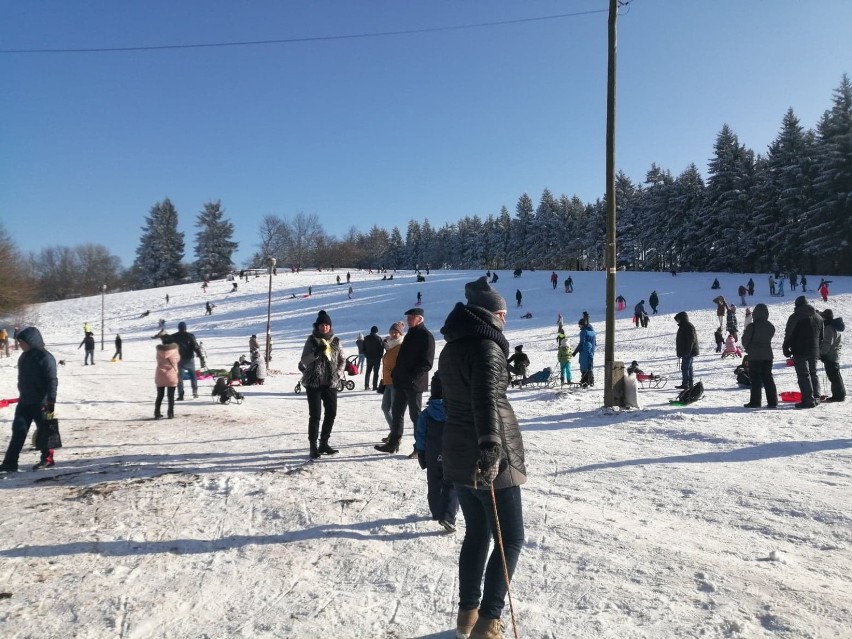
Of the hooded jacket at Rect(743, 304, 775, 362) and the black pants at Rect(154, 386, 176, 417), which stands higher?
the hooded jacket at Rect(743, 304, 775, 362)

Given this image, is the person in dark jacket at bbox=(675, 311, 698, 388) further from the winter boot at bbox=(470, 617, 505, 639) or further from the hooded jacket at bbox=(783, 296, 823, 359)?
the winter boot at bbox=(470, 617, 505, 639)

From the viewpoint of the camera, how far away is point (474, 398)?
2580mm

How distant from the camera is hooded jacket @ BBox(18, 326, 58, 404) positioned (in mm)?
6234

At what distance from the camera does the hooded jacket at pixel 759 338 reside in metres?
8.55

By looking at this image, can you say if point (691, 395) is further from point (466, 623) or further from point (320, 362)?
point (466, 623)

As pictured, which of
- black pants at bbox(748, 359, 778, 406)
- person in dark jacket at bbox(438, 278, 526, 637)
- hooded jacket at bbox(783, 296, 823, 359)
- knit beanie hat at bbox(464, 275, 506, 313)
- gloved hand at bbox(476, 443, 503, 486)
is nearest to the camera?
gloved hand at bbox(476, 443, 503, 486)

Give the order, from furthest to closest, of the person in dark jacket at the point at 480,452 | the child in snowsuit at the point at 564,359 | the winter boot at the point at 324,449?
the child in snowsuit at the point at 564,359, the winter boot at the point at 324,449, the person in dark jacket at the point at 480,452

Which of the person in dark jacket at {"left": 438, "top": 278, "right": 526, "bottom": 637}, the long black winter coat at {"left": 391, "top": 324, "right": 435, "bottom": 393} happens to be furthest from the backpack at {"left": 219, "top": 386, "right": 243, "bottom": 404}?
the person in dark jacket at {"left": 438, "top": 278, "right": 526, "bottom": 637}

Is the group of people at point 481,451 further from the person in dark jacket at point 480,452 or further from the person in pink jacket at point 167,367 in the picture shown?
the person in pink jacket at point 167,367

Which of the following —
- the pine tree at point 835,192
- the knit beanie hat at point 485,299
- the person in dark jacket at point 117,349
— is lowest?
the person in dark jacket at point 117,349

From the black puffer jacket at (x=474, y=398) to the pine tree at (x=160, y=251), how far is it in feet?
290

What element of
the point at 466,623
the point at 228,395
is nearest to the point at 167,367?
the point at 228,395

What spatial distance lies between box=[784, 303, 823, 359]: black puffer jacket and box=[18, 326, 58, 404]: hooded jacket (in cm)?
1097

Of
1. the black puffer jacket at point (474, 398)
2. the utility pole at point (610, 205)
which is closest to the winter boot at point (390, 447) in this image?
the black puffer jacket at point (474, 398)
